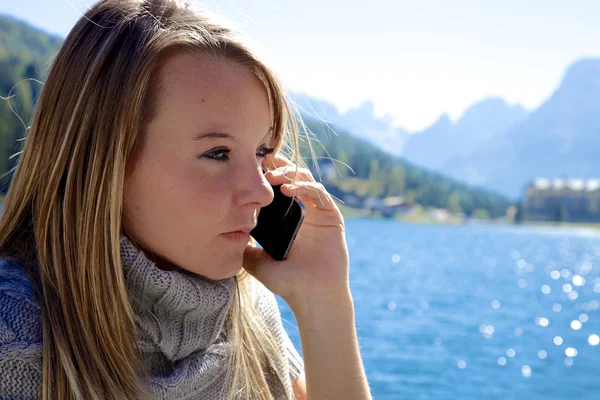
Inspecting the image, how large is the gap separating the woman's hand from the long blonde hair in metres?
0.51

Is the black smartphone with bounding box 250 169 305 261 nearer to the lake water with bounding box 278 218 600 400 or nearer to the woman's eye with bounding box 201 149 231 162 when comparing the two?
the woman's eye with bounding box 201 149 231 162

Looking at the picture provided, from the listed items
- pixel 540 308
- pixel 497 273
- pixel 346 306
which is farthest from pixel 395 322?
pixel 497 273

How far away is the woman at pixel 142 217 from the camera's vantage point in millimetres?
1408

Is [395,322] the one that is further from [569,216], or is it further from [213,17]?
[569,216]

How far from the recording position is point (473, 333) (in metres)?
17.9

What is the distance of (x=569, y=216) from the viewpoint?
129m

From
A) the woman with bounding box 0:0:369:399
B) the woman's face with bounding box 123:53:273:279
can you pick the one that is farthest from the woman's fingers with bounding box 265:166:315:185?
the woman's face with bounding box 123:53:273:279

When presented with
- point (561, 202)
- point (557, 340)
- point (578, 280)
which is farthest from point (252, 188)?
point (561, 202)

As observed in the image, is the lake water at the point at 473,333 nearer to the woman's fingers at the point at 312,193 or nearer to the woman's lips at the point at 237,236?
the woman's fingers at the point at 312,193

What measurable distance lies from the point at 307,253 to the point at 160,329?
1.77 ft

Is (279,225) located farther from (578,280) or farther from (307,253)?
(578,280)

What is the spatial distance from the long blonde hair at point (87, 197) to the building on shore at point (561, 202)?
136 metres

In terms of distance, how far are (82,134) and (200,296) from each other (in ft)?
1.55

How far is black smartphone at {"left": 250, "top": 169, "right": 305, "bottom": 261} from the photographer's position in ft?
6.22
